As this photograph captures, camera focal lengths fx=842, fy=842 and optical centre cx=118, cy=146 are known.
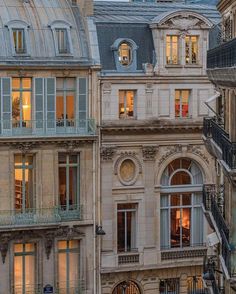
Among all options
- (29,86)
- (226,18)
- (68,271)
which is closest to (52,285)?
(68,271)

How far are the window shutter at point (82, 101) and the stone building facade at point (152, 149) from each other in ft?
3.31

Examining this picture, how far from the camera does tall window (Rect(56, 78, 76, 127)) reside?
47.8 m

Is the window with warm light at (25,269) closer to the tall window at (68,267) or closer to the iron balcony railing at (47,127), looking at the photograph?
the tall window at (68,267)

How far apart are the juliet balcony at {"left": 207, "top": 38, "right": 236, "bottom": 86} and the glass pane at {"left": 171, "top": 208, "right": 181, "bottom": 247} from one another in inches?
746

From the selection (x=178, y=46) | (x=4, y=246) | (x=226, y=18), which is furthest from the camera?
(x=178, y=46)

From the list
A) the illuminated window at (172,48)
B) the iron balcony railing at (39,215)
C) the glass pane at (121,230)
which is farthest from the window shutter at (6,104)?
the illuminated window at (172,48)

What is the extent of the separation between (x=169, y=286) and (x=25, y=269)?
872 centimetres

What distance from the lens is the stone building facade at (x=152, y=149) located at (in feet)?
159

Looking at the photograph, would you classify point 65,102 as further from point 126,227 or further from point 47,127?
point 126,227

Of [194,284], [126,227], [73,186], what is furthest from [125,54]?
[194,284]

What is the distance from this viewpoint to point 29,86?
155 ft

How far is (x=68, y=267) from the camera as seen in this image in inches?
1901

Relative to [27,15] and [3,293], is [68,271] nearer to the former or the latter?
[3,293]

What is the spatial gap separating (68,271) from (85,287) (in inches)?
52.9
